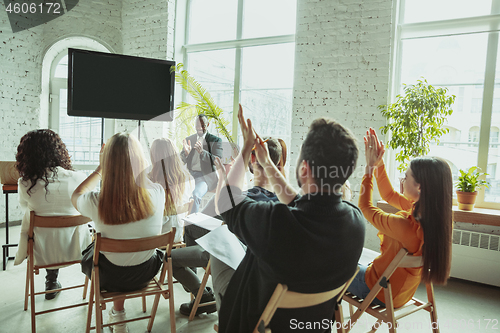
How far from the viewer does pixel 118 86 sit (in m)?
3.43

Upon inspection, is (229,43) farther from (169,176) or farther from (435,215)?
(435,215)

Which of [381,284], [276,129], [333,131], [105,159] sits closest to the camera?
[333,131]

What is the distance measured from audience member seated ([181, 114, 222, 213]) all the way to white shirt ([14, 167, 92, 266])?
1.91m

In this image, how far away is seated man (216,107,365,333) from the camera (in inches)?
41.7

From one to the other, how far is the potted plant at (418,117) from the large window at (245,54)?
5.53 ft

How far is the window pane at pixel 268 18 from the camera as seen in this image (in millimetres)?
4742

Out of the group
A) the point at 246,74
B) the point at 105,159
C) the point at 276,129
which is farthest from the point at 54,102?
the point at 105,159

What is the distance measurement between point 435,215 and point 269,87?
11.8 ft

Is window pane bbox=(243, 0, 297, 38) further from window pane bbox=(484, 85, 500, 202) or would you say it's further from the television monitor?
window pane bbox=(484, 85, 500, 202)

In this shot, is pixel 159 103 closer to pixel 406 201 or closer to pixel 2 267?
pixel 2 267

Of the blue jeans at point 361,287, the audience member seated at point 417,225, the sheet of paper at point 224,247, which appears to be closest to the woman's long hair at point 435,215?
the audience member seated at point 417,225

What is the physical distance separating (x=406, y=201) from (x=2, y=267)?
11.8 feet

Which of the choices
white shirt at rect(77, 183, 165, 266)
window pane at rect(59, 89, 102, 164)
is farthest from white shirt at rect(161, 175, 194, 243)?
window pane at rect(59, 89, 102, 164)

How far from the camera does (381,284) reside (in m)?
1.68
